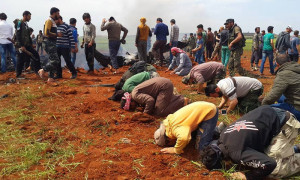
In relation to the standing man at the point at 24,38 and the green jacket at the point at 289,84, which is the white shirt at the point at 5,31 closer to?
the standing man at the point at 24,38

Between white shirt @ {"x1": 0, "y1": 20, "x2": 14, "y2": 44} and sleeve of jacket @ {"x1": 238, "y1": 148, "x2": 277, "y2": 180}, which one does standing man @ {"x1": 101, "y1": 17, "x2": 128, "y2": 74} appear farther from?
sleeve of jacket @ {"x1": 238, "y1": 148, "x2": 277, "y2": 180}

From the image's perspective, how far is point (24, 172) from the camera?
2664mm

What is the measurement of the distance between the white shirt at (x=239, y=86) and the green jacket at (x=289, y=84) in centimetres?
65

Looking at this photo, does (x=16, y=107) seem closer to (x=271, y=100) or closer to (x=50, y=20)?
(x=50, y=20)

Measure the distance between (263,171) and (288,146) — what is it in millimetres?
420

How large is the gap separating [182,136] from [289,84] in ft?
5.88

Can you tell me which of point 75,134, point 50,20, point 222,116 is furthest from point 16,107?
point 222,116

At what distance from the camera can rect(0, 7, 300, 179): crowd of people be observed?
8.44ft

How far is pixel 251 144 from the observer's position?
2549 mm

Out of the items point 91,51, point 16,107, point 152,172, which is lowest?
point 152,172

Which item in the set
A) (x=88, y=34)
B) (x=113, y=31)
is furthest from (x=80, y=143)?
(x=113, y=31)

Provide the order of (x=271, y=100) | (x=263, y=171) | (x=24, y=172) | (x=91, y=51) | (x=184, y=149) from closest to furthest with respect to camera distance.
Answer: (x=263, y=171)
(x=24, y=172)
(x=184, y=149)
(x=271, y=100)
(x=91, y=51)

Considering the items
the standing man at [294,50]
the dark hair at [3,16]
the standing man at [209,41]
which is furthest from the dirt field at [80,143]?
the standing man at [209,41]

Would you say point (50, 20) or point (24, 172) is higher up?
point (50, 20)
